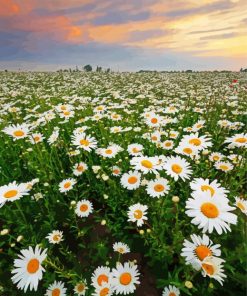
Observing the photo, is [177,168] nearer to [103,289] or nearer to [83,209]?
[83,209]

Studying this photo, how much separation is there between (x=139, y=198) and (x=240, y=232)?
120 centimetres

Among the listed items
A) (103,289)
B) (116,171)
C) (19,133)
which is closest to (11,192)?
(19,133)

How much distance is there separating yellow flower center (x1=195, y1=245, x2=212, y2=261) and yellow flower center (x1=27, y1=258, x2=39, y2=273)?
1.35 metres

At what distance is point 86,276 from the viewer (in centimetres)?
280

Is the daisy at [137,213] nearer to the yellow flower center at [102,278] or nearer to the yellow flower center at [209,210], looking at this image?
the yellow flower center at [102,278]

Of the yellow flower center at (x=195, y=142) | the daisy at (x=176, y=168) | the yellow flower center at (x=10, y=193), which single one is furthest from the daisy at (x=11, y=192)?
the yellow flower center at (x=195, y=142)

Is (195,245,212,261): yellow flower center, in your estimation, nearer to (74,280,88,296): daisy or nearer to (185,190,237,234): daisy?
(185,190,237,234): daisy

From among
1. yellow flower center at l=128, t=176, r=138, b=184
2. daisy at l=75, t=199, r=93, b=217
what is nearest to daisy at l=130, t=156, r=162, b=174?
yellow flower center at l=128, t=176, r=138, b=184

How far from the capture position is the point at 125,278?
238 cm

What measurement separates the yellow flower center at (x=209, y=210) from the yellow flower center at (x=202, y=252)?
25 cm

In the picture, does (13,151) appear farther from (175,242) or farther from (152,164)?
(175,242)

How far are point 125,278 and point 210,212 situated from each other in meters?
0.98

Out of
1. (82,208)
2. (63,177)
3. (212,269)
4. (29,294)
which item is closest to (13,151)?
(63,177)

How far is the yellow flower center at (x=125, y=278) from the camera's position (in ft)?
7.71
